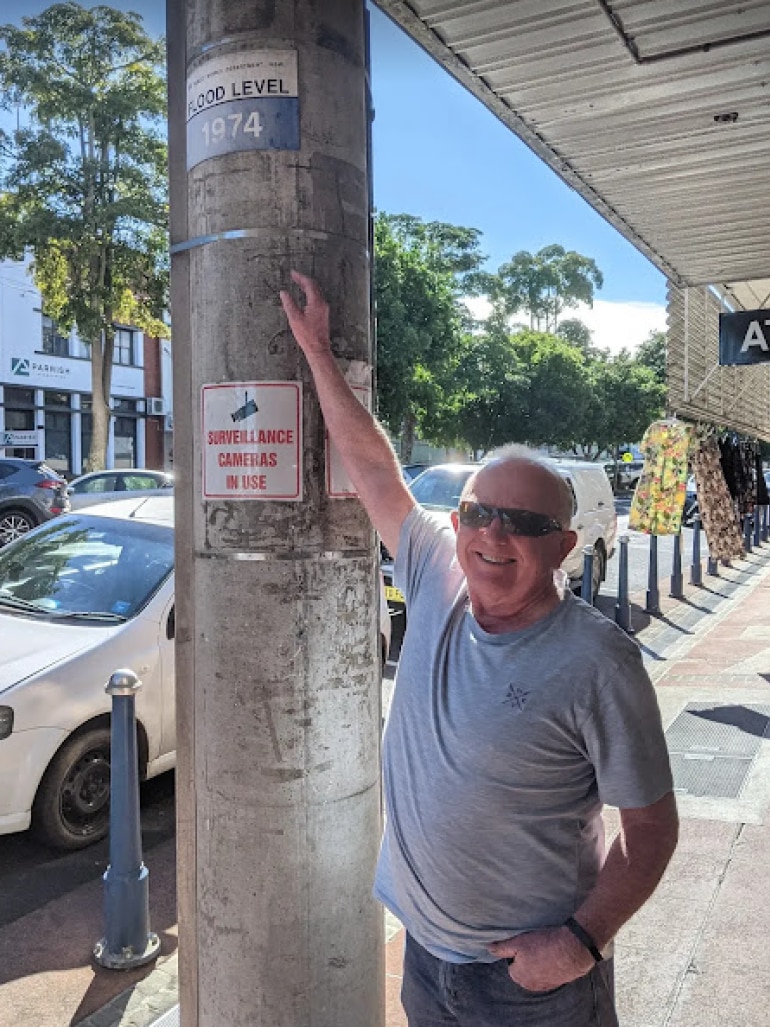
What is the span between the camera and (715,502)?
11.5 m

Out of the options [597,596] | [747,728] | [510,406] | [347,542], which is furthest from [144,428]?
[347,542]

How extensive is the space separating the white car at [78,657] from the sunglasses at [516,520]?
3.09 meters

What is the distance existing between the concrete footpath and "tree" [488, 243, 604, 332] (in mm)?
65383

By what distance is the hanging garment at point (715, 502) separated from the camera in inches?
440

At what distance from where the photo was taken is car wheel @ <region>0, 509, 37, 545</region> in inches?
632

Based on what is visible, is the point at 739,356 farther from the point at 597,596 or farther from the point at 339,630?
the point at 339,630

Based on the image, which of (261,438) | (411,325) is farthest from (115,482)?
(261,438)

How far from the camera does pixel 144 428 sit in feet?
126

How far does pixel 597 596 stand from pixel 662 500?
1917mm

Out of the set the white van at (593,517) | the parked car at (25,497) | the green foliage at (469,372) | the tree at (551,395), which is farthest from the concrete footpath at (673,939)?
the tree at (551,395)

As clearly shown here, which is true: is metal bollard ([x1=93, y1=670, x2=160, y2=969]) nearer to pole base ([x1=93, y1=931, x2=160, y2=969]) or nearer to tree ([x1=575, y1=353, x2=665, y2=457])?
pole base ([x1=93, y1=931, x2=160, y2=969])

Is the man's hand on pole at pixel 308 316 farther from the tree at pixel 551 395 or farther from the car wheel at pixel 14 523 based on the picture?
the tree at pixel 551 395

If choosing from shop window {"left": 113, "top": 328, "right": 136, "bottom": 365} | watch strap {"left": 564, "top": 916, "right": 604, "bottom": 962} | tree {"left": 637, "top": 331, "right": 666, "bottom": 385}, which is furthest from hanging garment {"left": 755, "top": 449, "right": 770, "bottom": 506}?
tree {"left": 637, "top": 331, "right": 666, "bottom": 385}

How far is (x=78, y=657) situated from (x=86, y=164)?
22788mm
